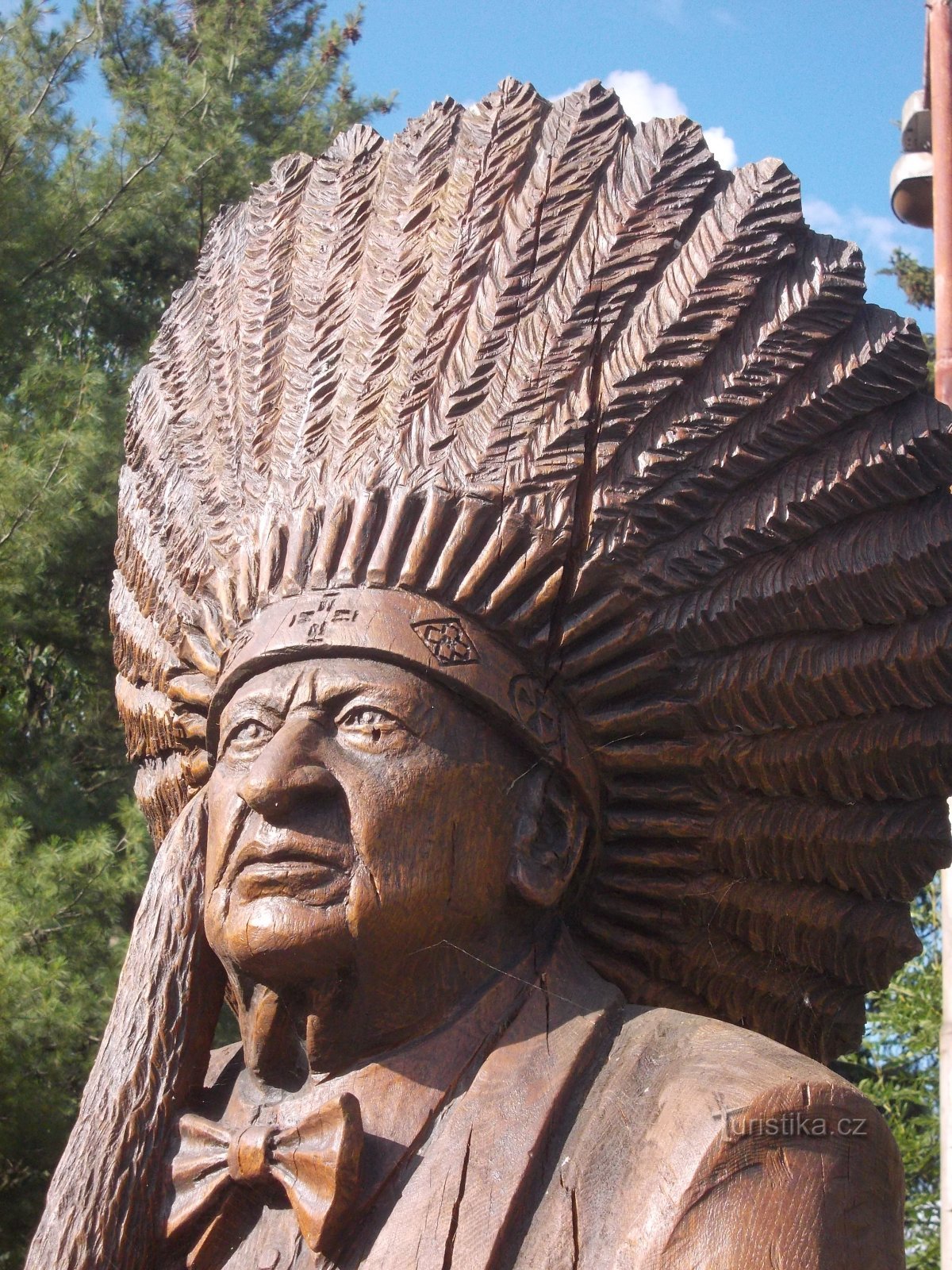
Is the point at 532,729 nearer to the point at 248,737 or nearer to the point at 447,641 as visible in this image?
the point at 447,641

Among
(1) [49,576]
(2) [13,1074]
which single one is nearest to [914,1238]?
(2) [13,1074]

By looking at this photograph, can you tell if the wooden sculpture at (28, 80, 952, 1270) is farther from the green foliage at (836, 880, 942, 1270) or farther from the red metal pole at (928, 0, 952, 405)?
the green foliage at (836, 880, 942, 1270)

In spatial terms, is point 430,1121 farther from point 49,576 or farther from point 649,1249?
point 49,576

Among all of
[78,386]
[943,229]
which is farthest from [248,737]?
[943,229]

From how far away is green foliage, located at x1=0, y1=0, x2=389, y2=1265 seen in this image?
220 inches

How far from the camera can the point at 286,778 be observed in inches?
69.5

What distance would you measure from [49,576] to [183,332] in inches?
174

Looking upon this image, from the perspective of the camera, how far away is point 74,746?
23.3ft

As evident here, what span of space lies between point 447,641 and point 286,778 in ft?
0.88

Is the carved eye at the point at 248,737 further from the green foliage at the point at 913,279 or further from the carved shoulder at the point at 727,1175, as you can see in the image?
the green foliage at the point at 913,279

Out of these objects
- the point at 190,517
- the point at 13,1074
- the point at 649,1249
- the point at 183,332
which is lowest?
the point at 13,1074

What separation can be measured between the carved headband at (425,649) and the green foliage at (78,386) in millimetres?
3810

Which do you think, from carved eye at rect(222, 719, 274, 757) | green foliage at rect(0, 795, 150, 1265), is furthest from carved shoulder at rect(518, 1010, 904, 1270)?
green foliage at rect(0, 795, 150, 1265)

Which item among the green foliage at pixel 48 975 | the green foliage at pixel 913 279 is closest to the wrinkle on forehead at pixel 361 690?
the green foliage at pixel 48 975
